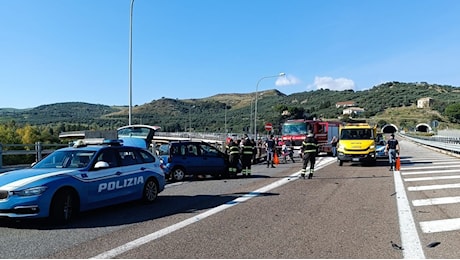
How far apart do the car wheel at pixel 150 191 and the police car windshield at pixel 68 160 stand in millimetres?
1802

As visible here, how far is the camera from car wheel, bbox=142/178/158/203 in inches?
417

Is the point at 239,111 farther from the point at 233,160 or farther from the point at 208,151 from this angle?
the point at 208,151

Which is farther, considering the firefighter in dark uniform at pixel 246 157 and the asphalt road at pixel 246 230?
the firefighter in dark uniform at pixel 246 157

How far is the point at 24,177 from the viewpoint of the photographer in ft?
26.3

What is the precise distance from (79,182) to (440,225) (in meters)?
6.74

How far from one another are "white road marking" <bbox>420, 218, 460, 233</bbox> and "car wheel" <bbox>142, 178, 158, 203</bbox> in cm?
605

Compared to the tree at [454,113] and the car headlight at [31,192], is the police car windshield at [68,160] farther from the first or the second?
the tree at [454,113]

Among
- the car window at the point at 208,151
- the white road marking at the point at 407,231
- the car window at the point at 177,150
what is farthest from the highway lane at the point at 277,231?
the car window at the point at 208,151

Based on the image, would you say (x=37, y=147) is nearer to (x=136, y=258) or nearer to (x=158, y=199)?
(x=158, y=199)

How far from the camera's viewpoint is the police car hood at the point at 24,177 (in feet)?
25.4

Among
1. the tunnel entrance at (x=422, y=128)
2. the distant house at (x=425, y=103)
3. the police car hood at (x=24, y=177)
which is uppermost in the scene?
the distant house at (x=425, y=103)

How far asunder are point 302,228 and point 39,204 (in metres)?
4.56

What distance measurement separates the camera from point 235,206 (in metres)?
10.1

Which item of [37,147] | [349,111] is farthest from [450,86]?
[37,147]
